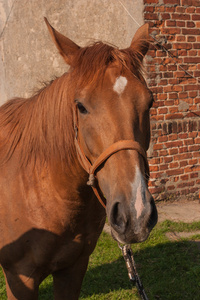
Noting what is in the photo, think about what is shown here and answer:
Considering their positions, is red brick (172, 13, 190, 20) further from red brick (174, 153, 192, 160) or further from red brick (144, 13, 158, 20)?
red brick (174, 153, 192, 160)

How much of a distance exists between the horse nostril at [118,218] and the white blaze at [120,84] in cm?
59

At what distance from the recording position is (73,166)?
2.18 m

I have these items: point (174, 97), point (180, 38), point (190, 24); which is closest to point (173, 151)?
point (174, 97)

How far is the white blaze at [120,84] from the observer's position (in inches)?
71.2

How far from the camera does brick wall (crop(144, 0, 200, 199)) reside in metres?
5.23

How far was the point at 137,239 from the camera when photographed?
1.66 m

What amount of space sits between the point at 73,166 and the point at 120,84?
0.64m

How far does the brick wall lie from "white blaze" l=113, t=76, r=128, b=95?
11.3 ft

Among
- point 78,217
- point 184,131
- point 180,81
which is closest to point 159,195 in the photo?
point 184,131

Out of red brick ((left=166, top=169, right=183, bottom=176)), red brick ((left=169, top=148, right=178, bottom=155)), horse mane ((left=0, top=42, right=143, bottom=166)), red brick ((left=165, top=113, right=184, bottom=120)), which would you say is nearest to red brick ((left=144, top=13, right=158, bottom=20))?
red brick ((left=165, top=113, right=184, bottom=120))

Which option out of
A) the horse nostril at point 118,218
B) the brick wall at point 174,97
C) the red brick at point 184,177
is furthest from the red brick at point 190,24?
the horse nostril at point 118,218

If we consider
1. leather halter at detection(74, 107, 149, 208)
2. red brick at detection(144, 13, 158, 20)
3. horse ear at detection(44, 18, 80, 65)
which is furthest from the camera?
red brick at detection(144, 13, 158, 20)

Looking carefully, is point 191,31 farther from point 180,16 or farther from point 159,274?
point 159,274

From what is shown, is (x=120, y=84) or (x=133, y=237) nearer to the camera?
(x=133, y=237)
